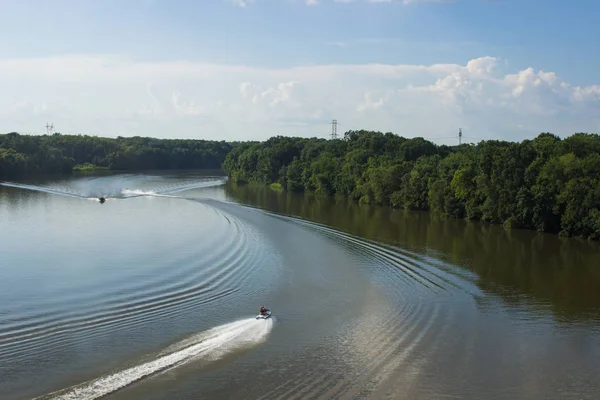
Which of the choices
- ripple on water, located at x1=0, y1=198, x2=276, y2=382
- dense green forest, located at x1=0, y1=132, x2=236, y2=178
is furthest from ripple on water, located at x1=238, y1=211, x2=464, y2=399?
dense green forest, located at x1=0, y1=132, x2=236, y2=178

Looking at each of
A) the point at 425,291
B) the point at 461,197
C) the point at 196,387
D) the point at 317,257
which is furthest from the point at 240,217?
the point at 196,387

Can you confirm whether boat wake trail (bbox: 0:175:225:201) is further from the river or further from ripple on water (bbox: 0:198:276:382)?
ripple on water (bbox: 0:198:276:382)

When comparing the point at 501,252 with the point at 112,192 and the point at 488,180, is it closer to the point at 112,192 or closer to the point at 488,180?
the point at 488,180

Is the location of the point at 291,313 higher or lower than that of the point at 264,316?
lower

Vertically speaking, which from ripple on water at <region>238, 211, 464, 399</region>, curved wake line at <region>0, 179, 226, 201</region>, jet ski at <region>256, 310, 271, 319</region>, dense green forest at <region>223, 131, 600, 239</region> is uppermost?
dense green forest at <region>223, 131, 600, 239</region>

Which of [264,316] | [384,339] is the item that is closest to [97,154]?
[264,316]

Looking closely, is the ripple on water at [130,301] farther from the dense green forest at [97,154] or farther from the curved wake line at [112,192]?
the dense green forest at [97,154]

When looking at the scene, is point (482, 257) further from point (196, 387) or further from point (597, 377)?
point (196, 387)
